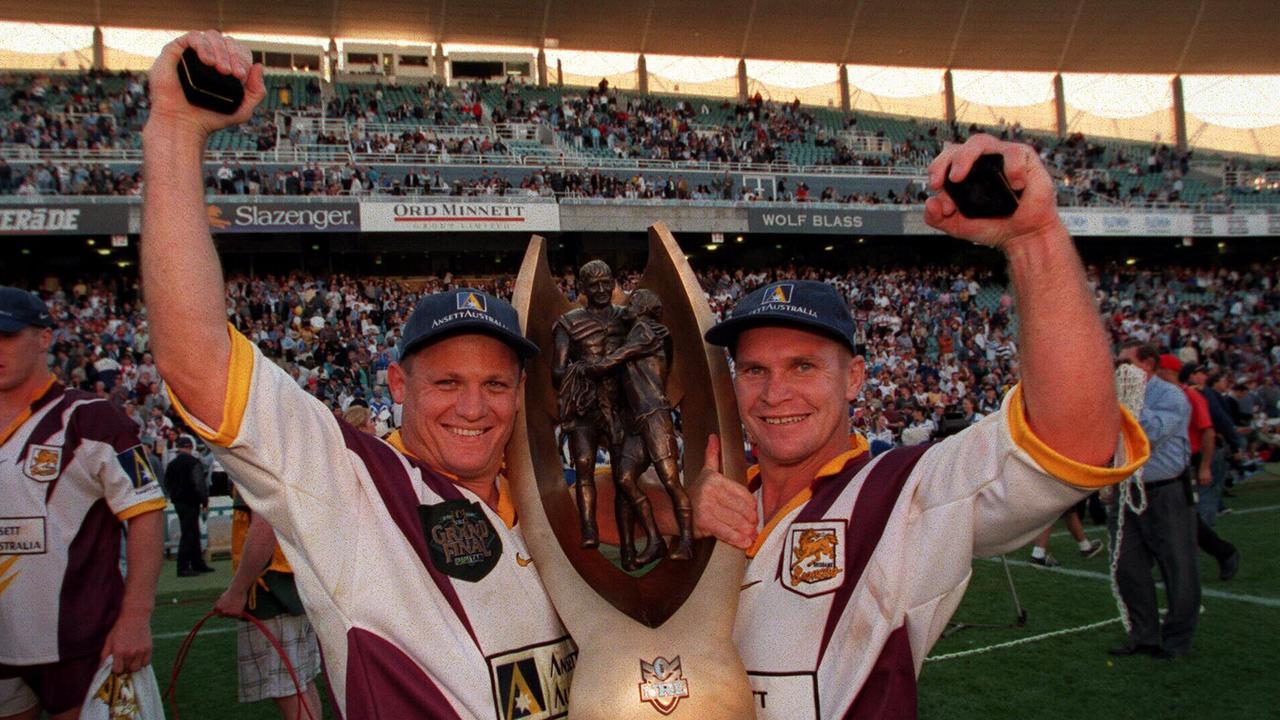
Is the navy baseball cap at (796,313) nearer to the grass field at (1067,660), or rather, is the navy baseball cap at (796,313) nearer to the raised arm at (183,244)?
the raised arm at (183,244)

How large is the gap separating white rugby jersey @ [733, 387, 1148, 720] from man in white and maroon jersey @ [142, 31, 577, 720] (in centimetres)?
55

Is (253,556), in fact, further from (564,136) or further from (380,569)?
(564,136)

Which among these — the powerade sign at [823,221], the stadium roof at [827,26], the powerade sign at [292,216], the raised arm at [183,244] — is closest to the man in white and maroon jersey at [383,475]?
the raised arm at [183,244]

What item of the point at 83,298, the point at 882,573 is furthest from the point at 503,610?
the point at 83,298

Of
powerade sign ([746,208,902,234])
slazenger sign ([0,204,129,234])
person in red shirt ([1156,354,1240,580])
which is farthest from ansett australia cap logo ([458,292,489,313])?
powerade sign ([746,208,902,234])

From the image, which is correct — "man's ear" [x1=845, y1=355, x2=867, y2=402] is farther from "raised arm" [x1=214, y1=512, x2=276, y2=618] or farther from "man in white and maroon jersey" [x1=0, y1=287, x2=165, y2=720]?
"raised arm" [x1=214, y1=512, x2=276, y2=618]

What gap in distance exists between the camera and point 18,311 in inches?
123

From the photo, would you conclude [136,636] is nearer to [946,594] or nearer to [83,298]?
[946,594]

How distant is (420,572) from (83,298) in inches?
905

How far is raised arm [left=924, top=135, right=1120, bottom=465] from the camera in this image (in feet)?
5.64

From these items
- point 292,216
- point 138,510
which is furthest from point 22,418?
point 292,216

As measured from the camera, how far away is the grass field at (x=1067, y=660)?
16.5 ft

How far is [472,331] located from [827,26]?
38.4m

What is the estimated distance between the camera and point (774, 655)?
88.4 inches
